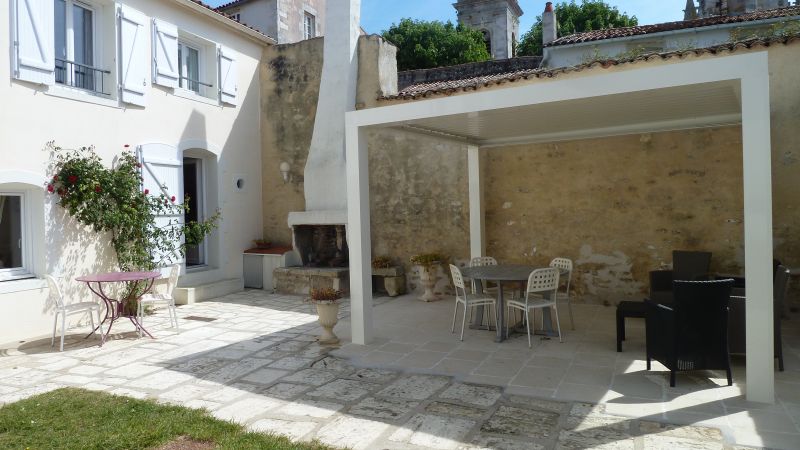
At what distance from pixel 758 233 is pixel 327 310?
4006 millimetres

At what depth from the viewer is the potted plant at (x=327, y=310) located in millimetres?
5828

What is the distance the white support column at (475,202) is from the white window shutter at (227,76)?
466 cm

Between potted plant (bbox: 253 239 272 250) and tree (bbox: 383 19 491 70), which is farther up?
tree (bbox: 383 19 491 70)

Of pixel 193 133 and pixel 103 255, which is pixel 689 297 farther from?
pixel 193 133

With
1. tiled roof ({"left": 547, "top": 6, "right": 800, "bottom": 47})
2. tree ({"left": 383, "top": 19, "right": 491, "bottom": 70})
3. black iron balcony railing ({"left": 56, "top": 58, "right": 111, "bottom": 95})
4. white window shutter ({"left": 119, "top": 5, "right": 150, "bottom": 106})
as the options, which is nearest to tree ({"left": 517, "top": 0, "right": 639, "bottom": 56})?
tree ({"left": 383, "top": 19, "right": 491, "bottom": 70})

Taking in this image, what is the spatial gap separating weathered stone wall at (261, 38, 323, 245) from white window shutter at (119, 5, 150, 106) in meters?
2.74

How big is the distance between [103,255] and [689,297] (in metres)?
7.42

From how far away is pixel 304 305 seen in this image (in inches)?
335

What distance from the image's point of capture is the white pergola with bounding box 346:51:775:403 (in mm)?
3881

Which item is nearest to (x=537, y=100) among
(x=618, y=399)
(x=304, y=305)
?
(x=618, y=399)

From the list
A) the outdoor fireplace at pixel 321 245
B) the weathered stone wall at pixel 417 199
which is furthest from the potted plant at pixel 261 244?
the weathered stone wall at pixel 417 199

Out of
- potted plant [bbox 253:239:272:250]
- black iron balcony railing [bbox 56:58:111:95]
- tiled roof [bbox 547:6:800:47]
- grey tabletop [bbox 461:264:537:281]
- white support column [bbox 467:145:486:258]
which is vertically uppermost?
tiled roof [bbox 547:6:800:47]

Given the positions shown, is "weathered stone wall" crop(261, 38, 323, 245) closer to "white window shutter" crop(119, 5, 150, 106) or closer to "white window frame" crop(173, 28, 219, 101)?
"white window frame" crop(173, 28, 219, 101)

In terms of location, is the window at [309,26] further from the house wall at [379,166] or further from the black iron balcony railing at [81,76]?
the black iron balcony railing at [81,76]
